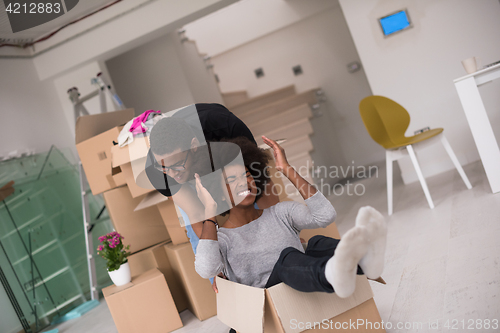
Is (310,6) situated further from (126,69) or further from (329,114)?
(126,69)

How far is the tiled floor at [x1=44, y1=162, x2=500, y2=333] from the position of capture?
49.7 inches

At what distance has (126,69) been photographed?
164 inches

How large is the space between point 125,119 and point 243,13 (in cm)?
311

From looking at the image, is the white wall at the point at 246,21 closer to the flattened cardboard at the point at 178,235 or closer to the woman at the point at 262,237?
the flattened cardboard at the point at 178,235

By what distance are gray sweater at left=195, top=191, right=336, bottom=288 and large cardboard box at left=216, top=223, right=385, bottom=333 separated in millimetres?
63

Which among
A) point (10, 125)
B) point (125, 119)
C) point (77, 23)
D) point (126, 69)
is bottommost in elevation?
point (125, 119)

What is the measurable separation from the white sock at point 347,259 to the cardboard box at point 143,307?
1273mm

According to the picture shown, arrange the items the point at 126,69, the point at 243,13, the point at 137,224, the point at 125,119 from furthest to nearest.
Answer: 1. the point at 243,13
2. the point at 126,69
3. the point at 125,119
4. the point at 137,224

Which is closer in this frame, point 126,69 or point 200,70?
point 126,69

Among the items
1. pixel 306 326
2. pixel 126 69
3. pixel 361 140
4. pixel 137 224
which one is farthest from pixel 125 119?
pixel 361 140

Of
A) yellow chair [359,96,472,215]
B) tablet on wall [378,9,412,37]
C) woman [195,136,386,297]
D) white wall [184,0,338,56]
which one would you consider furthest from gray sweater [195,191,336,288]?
white wall [184,0,338,56]

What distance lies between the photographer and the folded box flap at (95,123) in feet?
7.49

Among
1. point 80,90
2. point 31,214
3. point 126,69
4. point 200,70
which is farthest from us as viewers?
point 200,70

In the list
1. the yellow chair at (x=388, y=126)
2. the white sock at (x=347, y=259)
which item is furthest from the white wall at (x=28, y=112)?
the white sock at (x=347, y=259)
